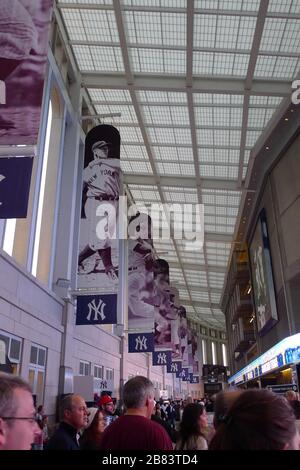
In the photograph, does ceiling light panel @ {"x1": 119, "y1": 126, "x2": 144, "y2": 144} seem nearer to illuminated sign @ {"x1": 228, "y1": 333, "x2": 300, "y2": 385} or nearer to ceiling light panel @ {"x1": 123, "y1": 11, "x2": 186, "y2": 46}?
ceiling light panel @ {"x1": 123, "y1": 11, "x2": 186, "y2": 46}

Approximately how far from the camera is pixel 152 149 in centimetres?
2020

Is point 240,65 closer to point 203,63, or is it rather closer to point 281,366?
point 203,63

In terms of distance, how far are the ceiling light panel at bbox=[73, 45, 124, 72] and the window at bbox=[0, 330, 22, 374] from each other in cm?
1032

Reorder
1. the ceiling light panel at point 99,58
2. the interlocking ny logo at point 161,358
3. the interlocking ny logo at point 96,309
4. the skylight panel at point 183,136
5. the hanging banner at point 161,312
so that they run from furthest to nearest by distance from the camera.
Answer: the interlocking ny logo at point 161,358
the skylight panel at point 183,136
the hanging banner at point 161,312
the ceiling light panel at point 99,58
the interlocking ny logo at point 96,309

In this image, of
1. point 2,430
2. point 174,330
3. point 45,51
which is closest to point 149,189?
point 174,330

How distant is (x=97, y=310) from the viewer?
33.3 feet

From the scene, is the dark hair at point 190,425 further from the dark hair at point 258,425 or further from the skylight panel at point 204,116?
the skylight panel at point 204,116

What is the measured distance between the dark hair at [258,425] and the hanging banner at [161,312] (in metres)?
16.9

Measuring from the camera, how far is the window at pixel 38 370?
10445 millimetres

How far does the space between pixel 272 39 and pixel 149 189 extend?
12.4 metres

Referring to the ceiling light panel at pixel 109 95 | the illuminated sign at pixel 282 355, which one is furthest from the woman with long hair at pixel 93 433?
the ceiling light panel at pixel 109 95

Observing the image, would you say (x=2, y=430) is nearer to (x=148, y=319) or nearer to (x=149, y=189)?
(x=148, y=319)

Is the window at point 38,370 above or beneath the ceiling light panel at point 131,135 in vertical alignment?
beneath

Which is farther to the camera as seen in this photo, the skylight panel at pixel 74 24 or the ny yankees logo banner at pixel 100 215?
the skylight panel at pixel 74 24
